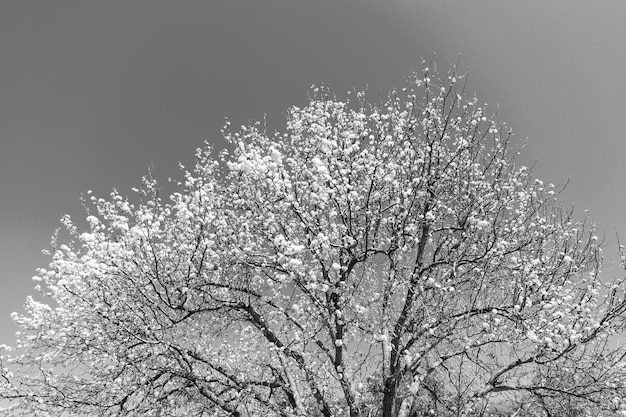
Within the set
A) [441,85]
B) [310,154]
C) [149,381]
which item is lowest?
[149,381]

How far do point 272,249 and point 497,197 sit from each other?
5.91 meters

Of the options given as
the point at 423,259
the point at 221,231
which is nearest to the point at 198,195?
the point at 221,231

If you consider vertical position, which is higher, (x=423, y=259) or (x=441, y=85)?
(x=441, y=85)

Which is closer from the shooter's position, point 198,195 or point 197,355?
point 198,195

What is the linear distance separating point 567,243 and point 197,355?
9.64 meters

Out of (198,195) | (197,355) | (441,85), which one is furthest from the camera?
(441,85)

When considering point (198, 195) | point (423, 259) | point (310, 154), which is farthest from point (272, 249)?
point (423, 259)

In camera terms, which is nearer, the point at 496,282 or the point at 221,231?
the point at 221,231

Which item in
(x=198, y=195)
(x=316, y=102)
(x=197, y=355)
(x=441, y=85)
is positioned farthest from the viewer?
(x=316, y=102)

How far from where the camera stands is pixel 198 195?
980cm

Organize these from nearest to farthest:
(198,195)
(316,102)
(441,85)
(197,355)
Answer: (198,195) → (197,355) → (441,85) → (316,102)

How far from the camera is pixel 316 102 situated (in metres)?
12.3

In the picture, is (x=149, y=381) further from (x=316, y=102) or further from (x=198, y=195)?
(x=316, y=102)

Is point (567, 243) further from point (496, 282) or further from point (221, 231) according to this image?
point (221, 231)
